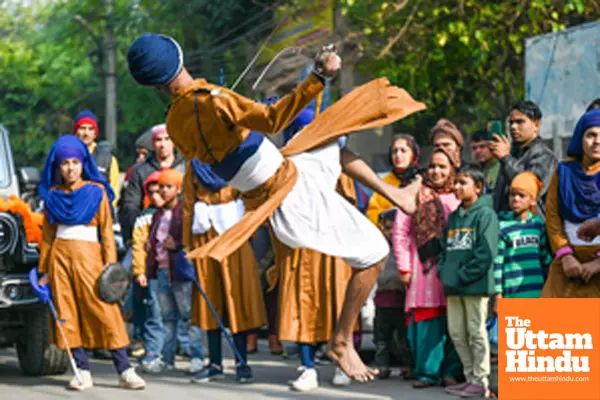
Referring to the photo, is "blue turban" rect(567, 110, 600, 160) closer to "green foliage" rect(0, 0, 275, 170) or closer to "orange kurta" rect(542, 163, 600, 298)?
"orange kurta" rect(542, 163, 600, 298)

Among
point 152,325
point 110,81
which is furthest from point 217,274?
point 110,81

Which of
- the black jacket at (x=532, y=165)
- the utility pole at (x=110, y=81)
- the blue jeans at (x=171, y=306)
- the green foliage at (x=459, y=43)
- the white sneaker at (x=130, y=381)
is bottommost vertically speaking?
the white sneaker at (x=130, y=381)

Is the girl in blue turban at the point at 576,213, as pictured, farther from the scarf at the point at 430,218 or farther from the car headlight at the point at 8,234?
the car headlight at the point at 8,234

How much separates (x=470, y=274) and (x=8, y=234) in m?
3.72

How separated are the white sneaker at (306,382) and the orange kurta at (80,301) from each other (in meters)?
1.42

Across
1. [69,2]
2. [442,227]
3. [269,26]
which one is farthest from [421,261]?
[69,2]

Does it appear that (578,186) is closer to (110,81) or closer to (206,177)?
(206,177)

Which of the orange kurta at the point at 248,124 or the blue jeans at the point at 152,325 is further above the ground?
the orange kurta at the point at 248,124

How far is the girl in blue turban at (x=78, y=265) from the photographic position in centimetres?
853

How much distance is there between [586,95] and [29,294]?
5.12m

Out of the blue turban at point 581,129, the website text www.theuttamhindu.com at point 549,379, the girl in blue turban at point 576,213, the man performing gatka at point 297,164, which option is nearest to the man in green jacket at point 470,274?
the girl in blue turban at point 576,213

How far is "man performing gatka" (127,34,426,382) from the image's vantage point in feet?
18.7

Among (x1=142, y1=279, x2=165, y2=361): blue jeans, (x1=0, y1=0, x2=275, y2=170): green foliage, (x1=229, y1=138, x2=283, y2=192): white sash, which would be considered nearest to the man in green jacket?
(x1=229, y1=138, x2=283, y2=192): white sash

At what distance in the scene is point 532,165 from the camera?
26.3 feet
